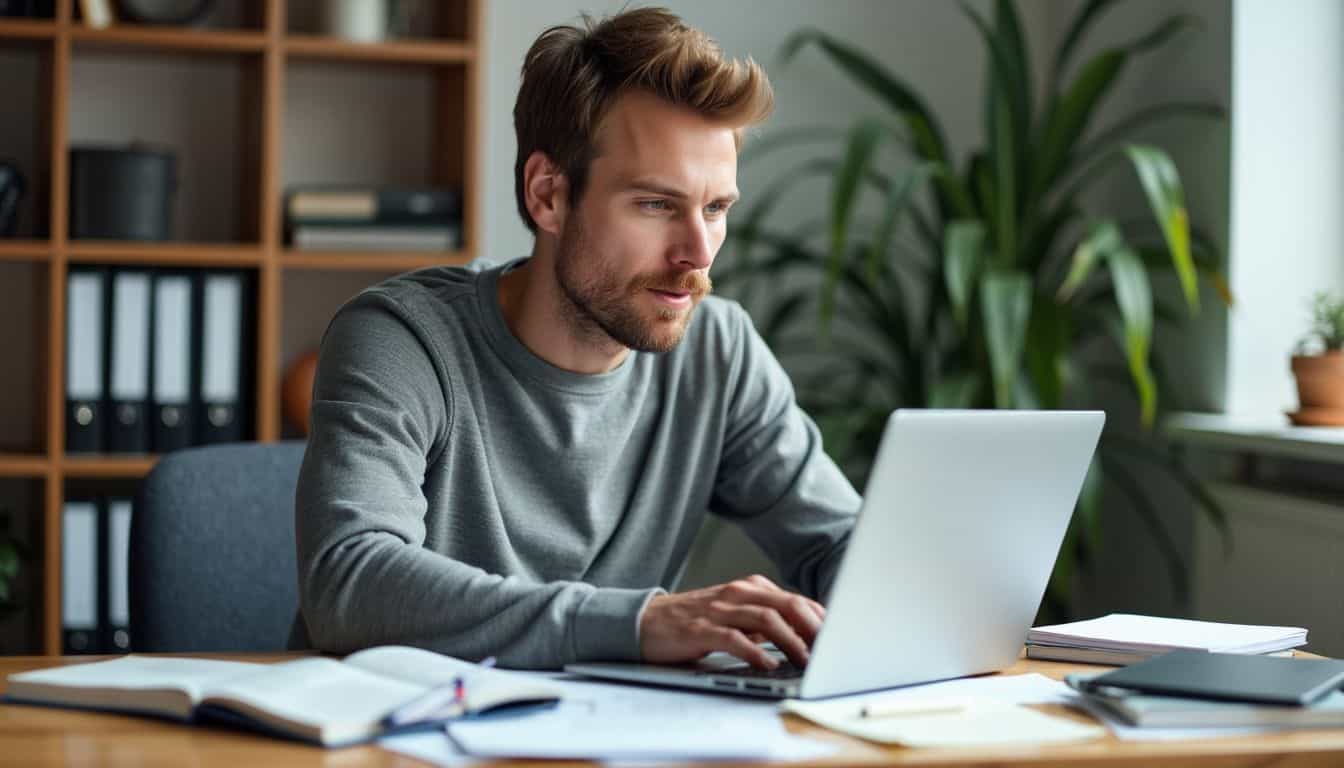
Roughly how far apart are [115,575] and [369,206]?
807mm

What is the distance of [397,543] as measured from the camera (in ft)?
4.06

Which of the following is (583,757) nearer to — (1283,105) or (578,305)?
(578,305)

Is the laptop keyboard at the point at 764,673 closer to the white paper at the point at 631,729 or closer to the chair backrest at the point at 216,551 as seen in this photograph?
the white paper at the point at 631,729

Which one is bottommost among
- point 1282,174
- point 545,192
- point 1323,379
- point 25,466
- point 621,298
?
point 25,466

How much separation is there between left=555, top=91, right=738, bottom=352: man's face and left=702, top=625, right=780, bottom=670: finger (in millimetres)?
461

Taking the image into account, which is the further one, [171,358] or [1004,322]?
[171,358]

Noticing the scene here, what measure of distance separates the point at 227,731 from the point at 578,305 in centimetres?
68

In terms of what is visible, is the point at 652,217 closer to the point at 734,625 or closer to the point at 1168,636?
the point at 734,625

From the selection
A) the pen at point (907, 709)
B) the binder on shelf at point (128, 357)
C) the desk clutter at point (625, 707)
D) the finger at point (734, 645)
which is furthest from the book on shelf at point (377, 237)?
the pen at point (907, 709)

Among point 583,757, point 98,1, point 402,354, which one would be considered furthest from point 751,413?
point 98,1

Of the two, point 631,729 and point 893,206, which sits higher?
point 893,206

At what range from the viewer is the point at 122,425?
267 cm

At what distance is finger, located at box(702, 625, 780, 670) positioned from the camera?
112 cm

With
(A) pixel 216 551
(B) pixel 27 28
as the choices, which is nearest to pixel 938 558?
(A) pixel 216 551
